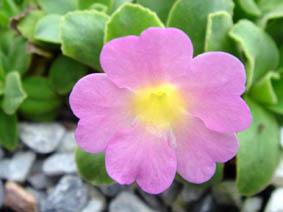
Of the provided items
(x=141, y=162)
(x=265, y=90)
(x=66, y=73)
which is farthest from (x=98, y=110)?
(x=265, y=90)

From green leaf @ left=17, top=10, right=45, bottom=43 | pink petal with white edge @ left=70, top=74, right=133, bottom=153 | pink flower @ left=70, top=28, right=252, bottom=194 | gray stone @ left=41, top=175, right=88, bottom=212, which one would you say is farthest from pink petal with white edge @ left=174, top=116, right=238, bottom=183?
green leaf @ left=17, top=10, right=45, bottom=43

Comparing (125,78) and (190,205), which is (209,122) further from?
(190,205)

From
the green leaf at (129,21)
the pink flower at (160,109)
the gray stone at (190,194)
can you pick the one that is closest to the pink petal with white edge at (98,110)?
the pink flower at (160,109)

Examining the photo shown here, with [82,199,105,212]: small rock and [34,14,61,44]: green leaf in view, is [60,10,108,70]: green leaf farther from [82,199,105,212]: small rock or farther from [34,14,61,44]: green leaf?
[82,199,105,212]: small rock

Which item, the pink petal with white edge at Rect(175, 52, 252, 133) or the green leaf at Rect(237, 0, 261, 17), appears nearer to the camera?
the pink petal with white edge at Rect(175, 52, 252, 133)

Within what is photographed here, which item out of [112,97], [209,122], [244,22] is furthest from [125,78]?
[244,22]

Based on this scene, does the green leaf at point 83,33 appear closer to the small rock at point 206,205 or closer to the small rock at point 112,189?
the small rock at point 112,189
